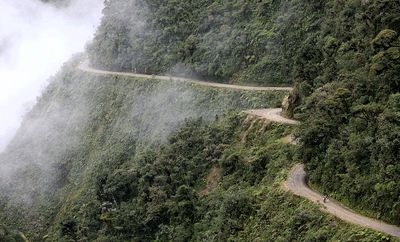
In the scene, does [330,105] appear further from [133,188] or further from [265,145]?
[133,188]

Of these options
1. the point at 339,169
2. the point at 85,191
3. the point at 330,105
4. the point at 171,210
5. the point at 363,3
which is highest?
the point at 363,3

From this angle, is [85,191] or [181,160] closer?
[181,160]

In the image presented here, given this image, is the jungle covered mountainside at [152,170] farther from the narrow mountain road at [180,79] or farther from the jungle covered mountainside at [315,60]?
the jungle covered mountainside at [315,60]

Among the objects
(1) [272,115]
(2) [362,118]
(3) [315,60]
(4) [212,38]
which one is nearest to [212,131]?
(1) [272,115]

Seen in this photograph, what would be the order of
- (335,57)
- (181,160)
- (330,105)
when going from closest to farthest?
(330,105) → (335,57) → (181,160)

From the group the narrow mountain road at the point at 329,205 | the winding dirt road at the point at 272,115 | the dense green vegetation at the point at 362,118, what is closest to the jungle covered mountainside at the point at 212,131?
the dense green vegetation at the point at 362,118

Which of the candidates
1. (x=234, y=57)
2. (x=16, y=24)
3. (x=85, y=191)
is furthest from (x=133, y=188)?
(x=16, y=24)

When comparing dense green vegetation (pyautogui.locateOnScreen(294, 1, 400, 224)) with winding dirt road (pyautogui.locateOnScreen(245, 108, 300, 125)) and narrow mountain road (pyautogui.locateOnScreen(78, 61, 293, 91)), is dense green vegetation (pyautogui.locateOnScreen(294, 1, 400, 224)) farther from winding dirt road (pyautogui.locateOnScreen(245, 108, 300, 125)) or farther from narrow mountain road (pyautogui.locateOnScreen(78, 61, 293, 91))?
narrow mountain road (pyautogui.locateOnScreen(78, 61, 293, 91))

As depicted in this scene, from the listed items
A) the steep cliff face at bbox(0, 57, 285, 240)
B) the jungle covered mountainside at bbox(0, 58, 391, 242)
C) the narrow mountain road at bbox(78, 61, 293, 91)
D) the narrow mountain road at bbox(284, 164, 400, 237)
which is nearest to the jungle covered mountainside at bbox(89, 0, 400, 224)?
the narrow mountain road at bbox(284, 164, 400, 237)

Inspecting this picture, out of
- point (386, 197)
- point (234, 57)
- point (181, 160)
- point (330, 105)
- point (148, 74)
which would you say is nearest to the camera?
point (386, 197)
